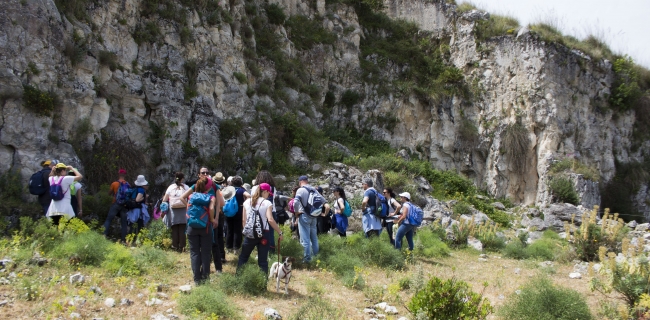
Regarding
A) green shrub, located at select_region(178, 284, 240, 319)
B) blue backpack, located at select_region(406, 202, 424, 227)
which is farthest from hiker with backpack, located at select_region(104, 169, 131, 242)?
blue backpack, located at select_region(406, 202, 424, 227)

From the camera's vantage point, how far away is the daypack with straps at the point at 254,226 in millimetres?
5879

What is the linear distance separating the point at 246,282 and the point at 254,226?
71 centimetres

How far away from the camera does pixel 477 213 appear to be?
15.8 metres

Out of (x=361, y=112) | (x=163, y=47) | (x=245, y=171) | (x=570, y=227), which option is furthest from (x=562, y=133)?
(x=163, y=47)

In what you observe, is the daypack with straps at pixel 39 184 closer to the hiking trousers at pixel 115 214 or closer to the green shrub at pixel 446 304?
the hiking trousers at pixel 115 214

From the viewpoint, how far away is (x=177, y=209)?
7.49m

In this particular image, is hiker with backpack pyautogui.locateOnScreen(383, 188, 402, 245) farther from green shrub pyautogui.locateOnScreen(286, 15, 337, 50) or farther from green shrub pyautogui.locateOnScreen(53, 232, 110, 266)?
green shrub pyautogui.locateOnScreen(286, 15, 337, 50)

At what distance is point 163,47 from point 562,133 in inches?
665

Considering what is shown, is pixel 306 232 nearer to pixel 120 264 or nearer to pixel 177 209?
pixel 177 209

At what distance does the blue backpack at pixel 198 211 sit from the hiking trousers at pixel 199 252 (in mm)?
145

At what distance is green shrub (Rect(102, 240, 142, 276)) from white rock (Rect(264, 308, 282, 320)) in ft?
7.05

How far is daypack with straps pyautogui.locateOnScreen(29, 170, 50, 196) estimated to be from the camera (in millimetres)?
7582

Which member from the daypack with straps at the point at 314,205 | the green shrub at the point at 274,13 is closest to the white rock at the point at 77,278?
the daypack with straps at the point at 314,205

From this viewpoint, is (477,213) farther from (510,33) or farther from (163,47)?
(163,47)
